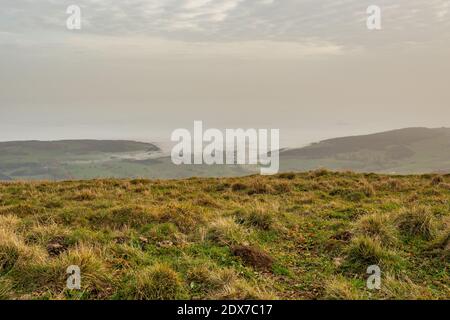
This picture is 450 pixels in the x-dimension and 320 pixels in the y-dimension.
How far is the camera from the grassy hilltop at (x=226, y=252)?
6.80m

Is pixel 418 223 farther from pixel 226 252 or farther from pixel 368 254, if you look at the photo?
pixel 226 252

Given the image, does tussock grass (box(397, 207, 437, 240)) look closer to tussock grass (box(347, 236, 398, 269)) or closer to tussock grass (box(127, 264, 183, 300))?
tussock grass (box(347, 236, 398, 269))

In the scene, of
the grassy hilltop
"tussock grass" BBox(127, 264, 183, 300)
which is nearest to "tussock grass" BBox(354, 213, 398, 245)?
the grassy hilltop

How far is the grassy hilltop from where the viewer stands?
22.3ft

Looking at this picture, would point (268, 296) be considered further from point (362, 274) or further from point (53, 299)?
point (53, 299)

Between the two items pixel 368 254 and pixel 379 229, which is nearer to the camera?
pixel 368 254

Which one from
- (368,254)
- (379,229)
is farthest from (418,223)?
(368,254)

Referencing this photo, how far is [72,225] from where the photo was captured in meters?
11.5

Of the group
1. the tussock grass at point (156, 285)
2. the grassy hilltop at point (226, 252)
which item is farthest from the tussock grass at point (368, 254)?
the tussock grass at point (156, 285)

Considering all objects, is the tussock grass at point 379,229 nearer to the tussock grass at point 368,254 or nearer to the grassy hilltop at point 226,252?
the grassy hilltop at point 226,252

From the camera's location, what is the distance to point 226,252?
28.9ft

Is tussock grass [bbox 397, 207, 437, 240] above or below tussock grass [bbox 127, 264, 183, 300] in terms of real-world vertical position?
above
